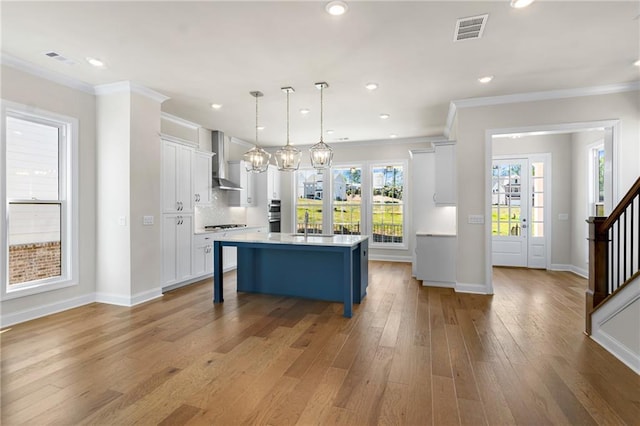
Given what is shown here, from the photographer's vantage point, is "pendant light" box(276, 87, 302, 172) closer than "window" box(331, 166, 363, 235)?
Yes

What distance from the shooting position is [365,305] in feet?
14.1

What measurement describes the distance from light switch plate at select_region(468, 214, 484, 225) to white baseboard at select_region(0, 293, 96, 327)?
5.46 meters

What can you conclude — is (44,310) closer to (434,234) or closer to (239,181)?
(239,181)

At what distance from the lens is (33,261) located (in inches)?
151

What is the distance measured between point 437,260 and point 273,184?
4.37 m

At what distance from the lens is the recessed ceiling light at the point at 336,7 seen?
2.53 metres

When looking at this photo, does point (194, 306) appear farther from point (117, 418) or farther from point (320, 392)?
point (320, 392)

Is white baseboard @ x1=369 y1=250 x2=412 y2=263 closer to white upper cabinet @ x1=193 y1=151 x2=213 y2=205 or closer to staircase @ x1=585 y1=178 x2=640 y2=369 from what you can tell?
white upper cabinet @ x1=193 y1=151 x2=213 y2=205

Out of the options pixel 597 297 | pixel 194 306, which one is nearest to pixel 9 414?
pixel 194 306

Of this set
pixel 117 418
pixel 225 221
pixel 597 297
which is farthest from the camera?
pixel 225 221

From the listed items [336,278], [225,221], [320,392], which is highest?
[225,221]

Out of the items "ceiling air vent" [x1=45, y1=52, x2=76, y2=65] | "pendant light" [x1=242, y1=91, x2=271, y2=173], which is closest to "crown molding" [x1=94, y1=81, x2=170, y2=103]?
"ceiling air vent" [x1=45, y1=52, x2=76, y2=65]

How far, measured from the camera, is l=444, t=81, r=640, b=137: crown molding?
4309 mm

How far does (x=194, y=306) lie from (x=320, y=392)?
2.59 meters
